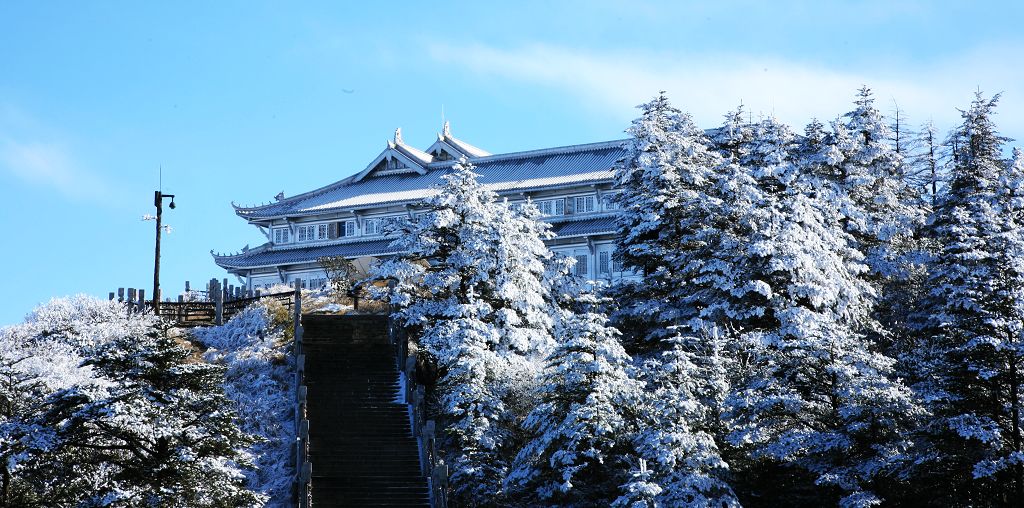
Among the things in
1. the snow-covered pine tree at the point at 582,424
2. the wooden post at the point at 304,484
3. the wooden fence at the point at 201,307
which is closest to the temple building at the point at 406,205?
the wooden fence at the point at 201,307

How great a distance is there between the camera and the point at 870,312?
42219 mm

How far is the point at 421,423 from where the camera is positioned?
118 feet

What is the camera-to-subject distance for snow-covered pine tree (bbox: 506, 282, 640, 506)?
31188 millimetres

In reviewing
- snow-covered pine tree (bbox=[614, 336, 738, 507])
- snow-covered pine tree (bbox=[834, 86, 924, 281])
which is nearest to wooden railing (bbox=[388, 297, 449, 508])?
snow-covered pine tree (bbox=[614, 336, 738, 507])

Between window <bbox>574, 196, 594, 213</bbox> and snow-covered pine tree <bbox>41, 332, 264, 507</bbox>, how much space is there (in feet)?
111

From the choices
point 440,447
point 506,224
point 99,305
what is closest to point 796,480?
point 440,447

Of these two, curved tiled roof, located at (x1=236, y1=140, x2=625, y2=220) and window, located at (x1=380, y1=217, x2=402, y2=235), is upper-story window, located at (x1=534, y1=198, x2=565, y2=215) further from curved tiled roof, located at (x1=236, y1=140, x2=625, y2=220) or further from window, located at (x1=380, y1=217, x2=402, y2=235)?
window, located at (x1=380, y1=217, x2=402, y2=235)

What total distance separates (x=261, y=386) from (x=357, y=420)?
199 inches

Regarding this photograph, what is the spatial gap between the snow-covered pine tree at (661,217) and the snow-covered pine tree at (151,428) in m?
15.9

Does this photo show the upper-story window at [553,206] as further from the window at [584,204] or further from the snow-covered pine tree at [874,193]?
the snow-covered pine tree at [874,193]

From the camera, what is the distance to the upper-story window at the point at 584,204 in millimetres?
60875

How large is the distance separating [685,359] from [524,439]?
671 cm

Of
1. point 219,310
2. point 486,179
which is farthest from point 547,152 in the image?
point 219,310

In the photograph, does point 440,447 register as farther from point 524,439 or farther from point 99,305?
point 99,305
